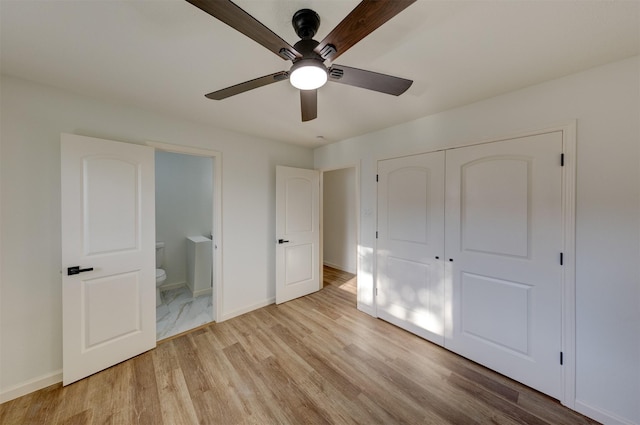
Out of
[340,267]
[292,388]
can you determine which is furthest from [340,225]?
[292,388]

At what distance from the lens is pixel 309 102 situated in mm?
1447

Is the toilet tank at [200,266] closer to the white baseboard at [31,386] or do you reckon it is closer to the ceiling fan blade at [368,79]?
the white baseboard at [31,386]

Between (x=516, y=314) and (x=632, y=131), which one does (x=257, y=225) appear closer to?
(x=516, y=314)

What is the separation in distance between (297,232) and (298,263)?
468mm

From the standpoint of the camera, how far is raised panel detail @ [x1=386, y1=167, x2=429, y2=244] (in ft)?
7.80

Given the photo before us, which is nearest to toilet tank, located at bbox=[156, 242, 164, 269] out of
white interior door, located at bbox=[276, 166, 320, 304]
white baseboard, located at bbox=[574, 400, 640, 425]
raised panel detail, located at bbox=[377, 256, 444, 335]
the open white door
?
the open white door

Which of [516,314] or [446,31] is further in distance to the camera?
[516,314]

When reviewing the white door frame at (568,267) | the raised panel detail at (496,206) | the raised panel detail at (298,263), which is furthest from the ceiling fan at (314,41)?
the raised panel detail at (298,263)

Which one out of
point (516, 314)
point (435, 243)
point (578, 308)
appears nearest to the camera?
point (578, 308)

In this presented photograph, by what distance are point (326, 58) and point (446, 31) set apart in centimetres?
70

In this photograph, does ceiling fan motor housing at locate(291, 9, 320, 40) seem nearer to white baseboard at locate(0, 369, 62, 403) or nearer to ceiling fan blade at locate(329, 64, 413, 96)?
ceiling fan blade at locate(329, 64, 413, 96)

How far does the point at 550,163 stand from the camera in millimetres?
1662

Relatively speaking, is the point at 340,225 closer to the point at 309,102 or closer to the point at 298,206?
the point at 298,206

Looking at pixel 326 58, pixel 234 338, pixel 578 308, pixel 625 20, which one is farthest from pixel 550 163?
pixel 234 338
